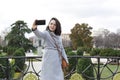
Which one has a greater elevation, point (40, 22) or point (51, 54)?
point (40, 22)

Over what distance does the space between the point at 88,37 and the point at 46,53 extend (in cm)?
4349

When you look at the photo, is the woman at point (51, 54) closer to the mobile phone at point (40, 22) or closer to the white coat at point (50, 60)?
the white coat at point (50, 60)

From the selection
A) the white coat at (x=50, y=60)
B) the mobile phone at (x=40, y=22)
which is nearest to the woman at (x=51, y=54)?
the white coat at (x=50, y=60)

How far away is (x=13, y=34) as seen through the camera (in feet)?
119

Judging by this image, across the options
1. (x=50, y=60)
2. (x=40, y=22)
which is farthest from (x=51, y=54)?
(x=40, y=22)

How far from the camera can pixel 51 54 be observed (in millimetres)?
4688

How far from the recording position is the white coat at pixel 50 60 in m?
4.65

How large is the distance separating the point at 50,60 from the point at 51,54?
3.5 inches

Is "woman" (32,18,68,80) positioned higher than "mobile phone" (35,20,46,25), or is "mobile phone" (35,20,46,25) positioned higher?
"mobile phone" (35,20,46,25)

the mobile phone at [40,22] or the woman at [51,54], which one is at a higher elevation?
the mobile phone at [40,22]

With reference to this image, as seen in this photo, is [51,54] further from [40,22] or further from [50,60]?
[40,22]

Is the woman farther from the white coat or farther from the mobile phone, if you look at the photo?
the mobile phone

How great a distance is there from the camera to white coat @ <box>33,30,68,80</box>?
4.65 m

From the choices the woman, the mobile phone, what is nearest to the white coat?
the woman
